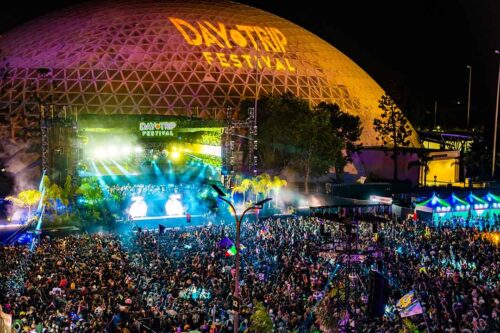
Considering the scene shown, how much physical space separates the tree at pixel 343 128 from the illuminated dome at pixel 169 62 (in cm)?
382

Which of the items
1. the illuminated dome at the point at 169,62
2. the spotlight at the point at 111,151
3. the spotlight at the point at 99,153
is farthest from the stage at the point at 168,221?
the illuminated dome at the point at 169,62

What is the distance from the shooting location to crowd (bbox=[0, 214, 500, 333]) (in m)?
14.4

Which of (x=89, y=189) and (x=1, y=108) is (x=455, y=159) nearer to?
(x=89, y=189)

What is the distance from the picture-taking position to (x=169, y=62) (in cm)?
4775

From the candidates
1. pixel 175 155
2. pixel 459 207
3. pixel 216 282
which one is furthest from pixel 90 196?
pixel 459 207

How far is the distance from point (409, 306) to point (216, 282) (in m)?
5.92

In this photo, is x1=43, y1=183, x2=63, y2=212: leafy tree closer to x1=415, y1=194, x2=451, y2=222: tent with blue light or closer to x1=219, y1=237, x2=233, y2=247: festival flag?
x1=219, y1=237, x2=233, y2=247: festival flag

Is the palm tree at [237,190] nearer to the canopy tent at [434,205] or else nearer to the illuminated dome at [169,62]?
the illuminated dome at [169,62]

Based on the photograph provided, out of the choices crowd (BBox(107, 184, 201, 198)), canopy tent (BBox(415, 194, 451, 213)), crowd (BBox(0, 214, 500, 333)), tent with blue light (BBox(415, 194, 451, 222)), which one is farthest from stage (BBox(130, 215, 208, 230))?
canopy tent (BBox(415, 194, 451, 213))

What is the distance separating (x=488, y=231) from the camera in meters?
25.6

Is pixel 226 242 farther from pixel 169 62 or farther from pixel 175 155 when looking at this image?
pixel 169 62

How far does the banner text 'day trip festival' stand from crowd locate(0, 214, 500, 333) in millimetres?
27602

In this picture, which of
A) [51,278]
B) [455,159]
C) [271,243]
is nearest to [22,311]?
[51,278]

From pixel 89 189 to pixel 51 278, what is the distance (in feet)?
51.0
